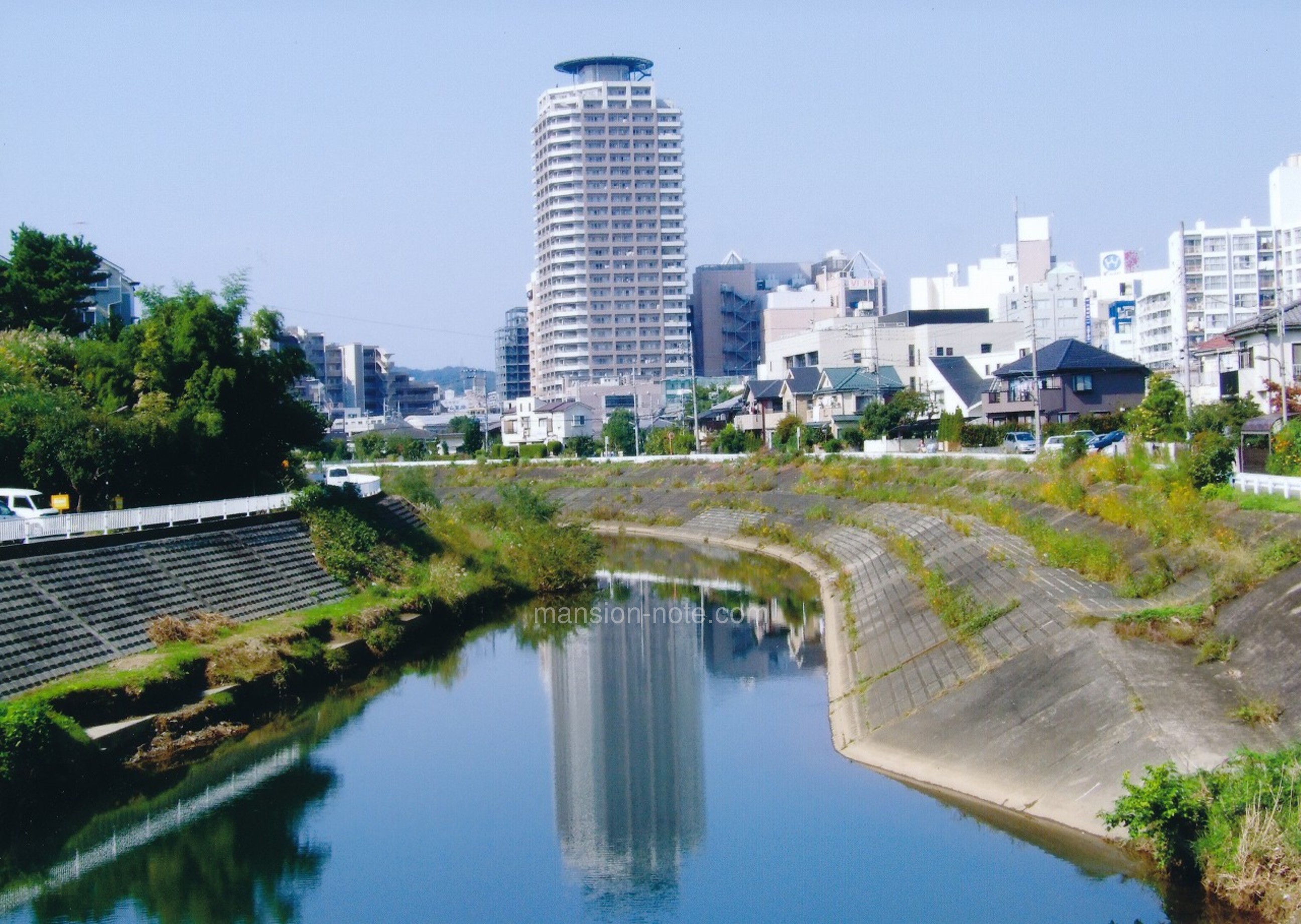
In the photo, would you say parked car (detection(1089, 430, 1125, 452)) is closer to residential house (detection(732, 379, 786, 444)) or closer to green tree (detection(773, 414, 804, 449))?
green tree (detection(773, 414, 804, 449))

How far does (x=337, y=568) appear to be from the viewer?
33.4m

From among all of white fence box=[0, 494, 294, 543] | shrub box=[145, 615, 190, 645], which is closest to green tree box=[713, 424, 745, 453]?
white fence box=[0, 494, 294, 543]

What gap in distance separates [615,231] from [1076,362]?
71.9m

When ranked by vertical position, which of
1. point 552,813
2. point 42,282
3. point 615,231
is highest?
point 615,231

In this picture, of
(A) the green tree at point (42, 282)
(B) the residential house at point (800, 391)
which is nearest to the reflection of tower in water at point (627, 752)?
(A) the green tree at point (42, 282)

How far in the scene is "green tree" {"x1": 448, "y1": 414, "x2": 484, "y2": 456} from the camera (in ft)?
321

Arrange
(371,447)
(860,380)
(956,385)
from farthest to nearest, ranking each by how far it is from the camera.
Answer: (371,447)
(860,380)
(956,385)

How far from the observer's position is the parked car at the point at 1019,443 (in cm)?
4991

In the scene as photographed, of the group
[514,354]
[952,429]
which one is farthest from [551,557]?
[514,354]

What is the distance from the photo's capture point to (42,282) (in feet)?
160

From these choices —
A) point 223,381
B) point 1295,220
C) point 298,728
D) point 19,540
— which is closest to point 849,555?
point 223,381

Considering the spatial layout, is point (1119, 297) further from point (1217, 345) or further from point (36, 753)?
point (36, 753)

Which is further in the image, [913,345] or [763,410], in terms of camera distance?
[913,345]

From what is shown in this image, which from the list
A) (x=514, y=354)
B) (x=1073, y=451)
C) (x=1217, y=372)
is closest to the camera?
(x=1073, y=451)
